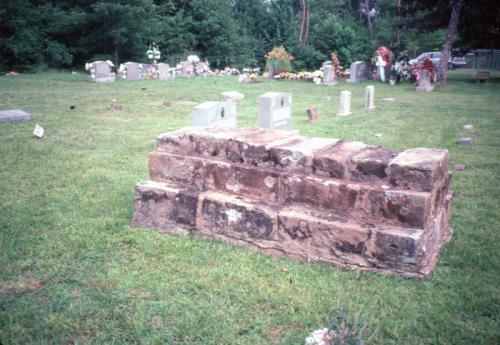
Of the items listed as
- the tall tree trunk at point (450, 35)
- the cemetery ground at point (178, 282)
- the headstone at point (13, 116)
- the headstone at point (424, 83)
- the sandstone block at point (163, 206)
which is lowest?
the cemetery ground at point (178, 282)

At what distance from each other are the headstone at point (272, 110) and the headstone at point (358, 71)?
1590 cm

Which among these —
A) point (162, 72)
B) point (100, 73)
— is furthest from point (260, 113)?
point (162, 72)

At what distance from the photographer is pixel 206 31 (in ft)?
112

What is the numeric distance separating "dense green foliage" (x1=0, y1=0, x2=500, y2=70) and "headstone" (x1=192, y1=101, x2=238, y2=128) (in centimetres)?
1818

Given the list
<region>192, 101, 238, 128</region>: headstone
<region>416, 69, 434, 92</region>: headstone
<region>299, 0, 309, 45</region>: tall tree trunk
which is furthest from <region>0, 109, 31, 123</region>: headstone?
<region>299, 0, 309, 45</region>: tall tree trunk

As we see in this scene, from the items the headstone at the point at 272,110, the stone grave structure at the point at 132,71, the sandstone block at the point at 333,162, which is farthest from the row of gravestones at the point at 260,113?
the stone grave structure at the point at 132,71

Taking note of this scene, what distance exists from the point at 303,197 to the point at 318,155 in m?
0.39

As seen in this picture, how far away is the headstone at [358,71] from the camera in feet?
78.7

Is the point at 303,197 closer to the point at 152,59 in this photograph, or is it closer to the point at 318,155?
the point at 318,155

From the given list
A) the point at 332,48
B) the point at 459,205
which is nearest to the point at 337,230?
the point at 459,205

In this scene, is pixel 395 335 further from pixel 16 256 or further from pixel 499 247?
pixel 16 256

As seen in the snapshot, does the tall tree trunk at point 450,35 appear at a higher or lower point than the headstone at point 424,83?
higher

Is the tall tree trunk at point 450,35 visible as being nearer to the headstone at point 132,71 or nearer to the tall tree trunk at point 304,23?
the headstone at point 132,71

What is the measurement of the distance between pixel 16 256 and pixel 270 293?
226cm
